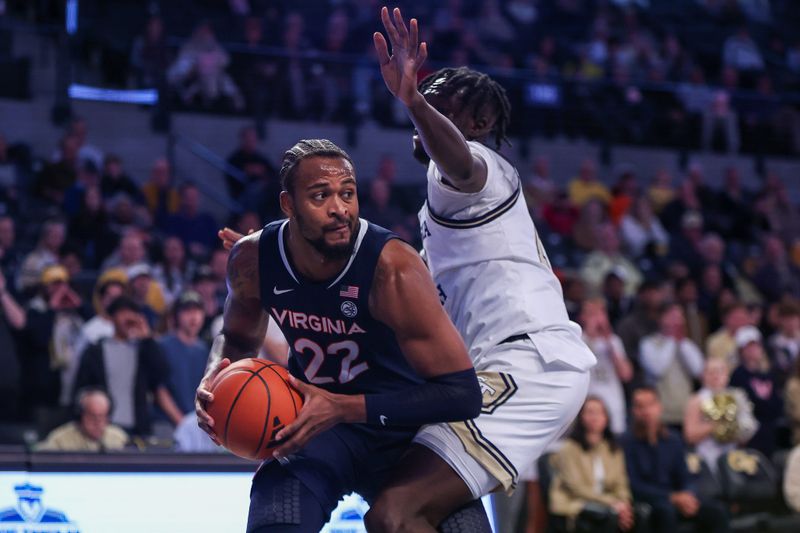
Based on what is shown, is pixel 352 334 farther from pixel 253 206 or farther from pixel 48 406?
pixel 253 206

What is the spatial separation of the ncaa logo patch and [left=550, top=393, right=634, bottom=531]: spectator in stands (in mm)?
4730

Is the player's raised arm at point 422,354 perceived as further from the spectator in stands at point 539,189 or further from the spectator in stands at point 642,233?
the spectator in stands at point 642,233

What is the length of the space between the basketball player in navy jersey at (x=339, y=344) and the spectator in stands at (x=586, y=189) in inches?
363

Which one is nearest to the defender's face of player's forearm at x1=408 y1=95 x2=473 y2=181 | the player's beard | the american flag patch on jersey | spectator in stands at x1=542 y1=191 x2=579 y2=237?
the player's beard

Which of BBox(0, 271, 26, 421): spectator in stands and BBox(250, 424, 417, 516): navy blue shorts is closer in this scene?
BBox(250, 424, 417, 516): navy blue shorts

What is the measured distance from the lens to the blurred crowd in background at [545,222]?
8531 millimetres

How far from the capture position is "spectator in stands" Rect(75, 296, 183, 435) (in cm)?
816

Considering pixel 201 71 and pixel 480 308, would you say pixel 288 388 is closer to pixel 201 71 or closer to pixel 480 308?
pixel 480 308

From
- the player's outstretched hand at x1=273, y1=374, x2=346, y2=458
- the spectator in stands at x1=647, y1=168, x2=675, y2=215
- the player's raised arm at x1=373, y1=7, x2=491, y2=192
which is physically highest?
the player's raised arm at x1=373, y1=7, x2=491, y2=192

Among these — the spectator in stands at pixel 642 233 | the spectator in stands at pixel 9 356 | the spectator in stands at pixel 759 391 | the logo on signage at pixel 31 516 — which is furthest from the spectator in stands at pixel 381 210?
the logo on signage at pixel 31 516

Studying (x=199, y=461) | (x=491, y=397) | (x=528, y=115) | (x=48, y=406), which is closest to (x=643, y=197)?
(x=528, y=115)

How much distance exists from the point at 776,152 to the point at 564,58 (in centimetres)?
326

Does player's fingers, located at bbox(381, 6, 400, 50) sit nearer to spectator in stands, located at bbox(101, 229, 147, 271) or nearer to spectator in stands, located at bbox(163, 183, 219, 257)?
spectator in stands, located at bbox(101, 229, 147, 271)

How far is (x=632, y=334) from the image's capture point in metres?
10.2
